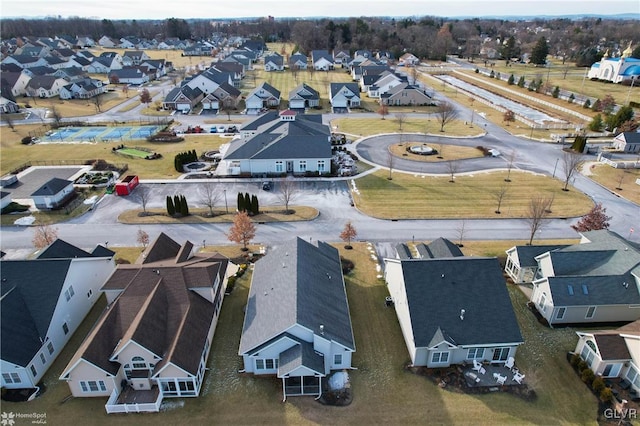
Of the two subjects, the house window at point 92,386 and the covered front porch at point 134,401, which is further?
the house window at point 92,386

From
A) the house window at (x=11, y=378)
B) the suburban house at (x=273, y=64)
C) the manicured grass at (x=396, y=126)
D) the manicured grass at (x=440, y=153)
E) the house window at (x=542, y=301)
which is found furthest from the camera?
the suburban house at (x=273, y=64)

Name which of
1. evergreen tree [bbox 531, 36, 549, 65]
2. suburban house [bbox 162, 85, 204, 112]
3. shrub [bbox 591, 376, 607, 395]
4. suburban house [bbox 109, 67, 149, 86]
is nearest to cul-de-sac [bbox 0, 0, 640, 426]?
shrub [bbox 591, 376, 607, 395]

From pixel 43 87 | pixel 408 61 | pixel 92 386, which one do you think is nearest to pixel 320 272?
pixel 92 386

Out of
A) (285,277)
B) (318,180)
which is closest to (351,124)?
(318,180)

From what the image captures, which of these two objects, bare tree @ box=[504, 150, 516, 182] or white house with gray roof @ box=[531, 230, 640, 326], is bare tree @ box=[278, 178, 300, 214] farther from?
bare tree @ box=[504, 150, 516, 182]

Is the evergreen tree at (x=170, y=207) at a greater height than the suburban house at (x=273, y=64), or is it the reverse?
the suburban house at (x=273, y=64)

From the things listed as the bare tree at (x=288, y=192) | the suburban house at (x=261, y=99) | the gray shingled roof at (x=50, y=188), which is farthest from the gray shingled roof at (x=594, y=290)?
the suburban house at (x=261, y=99)

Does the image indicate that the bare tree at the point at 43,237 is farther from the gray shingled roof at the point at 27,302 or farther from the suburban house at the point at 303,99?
the suburban house at the point at 303,99
